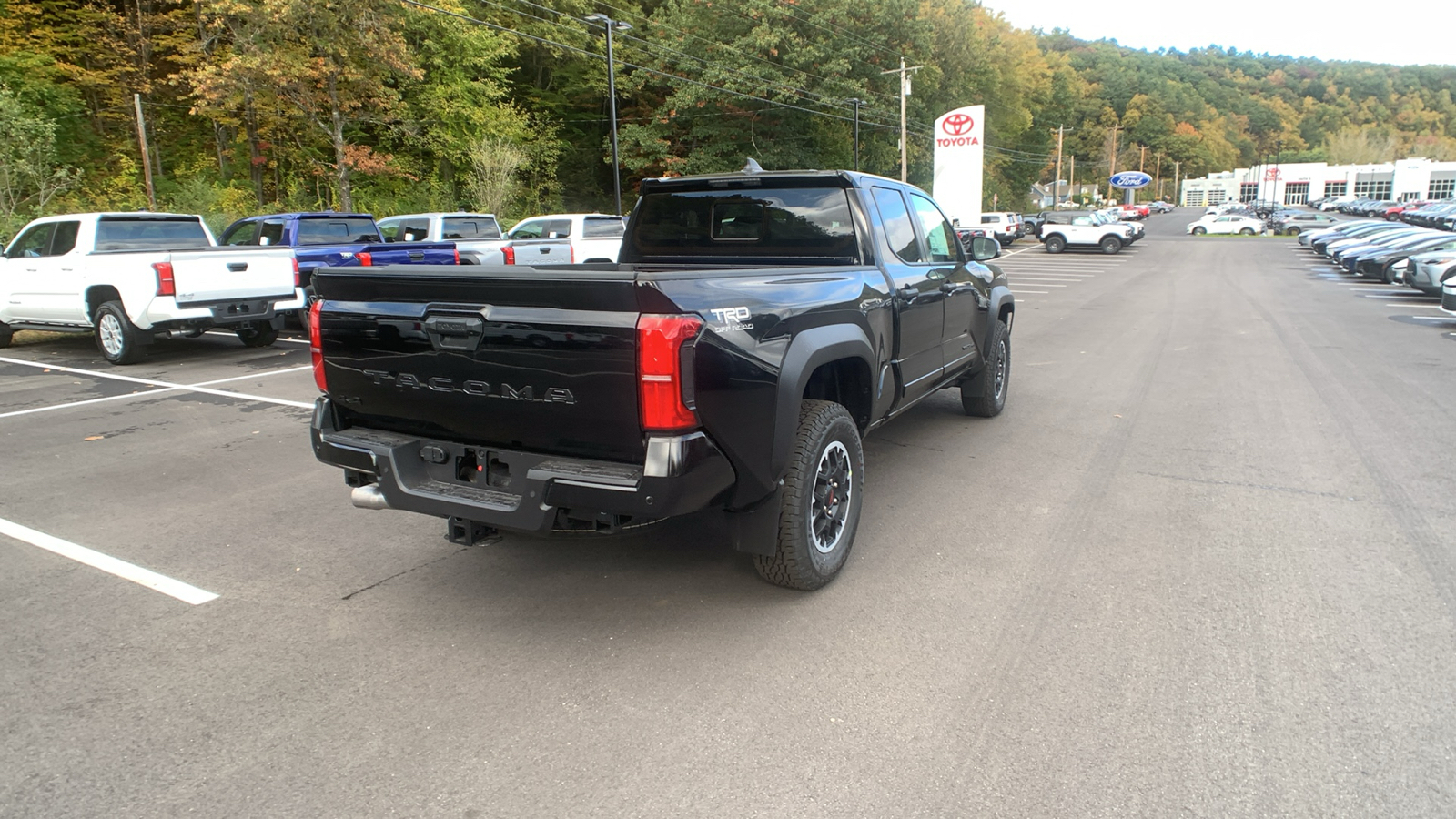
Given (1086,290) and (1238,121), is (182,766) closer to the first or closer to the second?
(1086,290)

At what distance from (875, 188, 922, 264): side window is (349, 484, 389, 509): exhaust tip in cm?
312

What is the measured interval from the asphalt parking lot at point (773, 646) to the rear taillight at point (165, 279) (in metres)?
3.56

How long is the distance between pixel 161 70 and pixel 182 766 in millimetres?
37642

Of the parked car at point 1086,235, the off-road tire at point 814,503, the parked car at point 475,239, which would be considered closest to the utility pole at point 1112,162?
the parked car at point 1086,235

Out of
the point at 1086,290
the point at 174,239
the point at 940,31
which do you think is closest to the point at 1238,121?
the point at 940,31

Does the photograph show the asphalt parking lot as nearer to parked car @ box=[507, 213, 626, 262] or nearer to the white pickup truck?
the white pickup truck

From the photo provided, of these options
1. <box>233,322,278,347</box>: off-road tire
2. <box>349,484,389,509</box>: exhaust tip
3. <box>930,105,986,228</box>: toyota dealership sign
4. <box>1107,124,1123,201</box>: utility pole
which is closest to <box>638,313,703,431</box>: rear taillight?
<box>349,484,389,509</box>: exhaust tip

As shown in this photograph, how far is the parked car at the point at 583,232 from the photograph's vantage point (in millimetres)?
14836

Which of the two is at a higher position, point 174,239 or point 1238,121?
point 1238,121

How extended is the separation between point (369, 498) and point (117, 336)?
9015mm

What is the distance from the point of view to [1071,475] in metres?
5.79

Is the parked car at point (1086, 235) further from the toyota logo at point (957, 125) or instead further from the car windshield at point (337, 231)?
the car windshield at point (337, 231)

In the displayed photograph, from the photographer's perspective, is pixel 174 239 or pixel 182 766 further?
pixel 174 239

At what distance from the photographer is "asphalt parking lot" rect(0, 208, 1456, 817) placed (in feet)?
8.66
